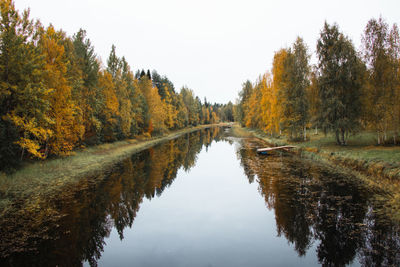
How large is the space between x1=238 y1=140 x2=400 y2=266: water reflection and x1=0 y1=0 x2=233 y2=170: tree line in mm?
17827

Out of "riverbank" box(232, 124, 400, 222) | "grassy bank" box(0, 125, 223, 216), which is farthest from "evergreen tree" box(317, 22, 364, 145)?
"grassy bank" box(0, 125, 223, 216)

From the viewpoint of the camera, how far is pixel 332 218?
32.5ft

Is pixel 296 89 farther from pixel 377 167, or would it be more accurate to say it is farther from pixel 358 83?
pixel 377 167

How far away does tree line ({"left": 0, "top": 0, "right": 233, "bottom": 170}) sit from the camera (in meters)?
16.4

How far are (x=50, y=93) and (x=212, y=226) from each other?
61.6 feet

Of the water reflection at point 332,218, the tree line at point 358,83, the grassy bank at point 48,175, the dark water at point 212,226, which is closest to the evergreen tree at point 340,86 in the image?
the tree line at point 358,83

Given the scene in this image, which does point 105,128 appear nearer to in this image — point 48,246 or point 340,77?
point 48,246

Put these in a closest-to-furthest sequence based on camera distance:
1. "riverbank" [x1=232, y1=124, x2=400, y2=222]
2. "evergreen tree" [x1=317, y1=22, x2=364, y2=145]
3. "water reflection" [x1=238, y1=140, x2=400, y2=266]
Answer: "water reflection" [x1=238, y1=140, x2=400, y2=266] < "riverbank" [x1=232, y1=124, x2=400, y2=222] < "evergreen tree" [x1=317, y1=22, x2=364, y2=145]

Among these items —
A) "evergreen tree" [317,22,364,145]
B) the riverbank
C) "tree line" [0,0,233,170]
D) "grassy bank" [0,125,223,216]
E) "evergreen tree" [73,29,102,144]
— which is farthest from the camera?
"evergreen tree" [73,29,102,144]

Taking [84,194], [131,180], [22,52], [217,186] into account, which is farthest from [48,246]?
[22,52]

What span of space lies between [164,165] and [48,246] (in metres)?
15.6

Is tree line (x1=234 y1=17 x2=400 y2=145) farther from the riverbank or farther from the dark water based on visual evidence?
the dark water

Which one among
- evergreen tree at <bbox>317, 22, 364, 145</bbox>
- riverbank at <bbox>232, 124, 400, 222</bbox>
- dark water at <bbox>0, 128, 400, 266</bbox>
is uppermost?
evergreen tree at <bbox>317, 22, 364, 145</bbox>

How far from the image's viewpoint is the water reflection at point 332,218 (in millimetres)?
7414
